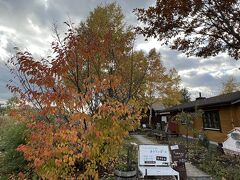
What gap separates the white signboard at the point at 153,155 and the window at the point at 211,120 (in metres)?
10.1

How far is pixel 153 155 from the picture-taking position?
8391 mm

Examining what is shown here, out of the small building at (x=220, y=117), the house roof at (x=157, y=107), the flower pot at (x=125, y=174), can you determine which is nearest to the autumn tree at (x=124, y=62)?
the house roof at (x=157, y=107)

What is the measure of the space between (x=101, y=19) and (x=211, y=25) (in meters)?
11.6

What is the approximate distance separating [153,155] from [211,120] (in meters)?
11.7

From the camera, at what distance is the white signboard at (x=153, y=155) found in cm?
823

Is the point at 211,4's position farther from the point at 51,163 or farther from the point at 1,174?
the point at 1,174

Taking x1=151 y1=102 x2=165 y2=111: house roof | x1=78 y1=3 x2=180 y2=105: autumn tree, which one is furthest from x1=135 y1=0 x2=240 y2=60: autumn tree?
x1=151 y1=102 x2=165 y2=111: house roof

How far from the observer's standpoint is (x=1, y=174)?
892 centimetres

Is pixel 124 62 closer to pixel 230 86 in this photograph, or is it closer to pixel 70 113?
pixel 70 113

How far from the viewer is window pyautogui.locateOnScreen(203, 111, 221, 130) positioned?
17.4m

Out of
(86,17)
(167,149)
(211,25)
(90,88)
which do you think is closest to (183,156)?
(167,149)

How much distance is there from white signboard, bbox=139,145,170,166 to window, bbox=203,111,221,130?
33.2ft

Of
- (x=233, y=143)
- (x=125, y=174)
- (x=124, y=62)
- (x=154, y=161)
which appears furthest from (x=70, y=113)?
(x=233, y=143)

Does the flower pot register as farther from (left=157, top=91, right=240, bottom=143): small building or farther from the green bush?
(left=157, top=91, right=240, bottom=143): small building
